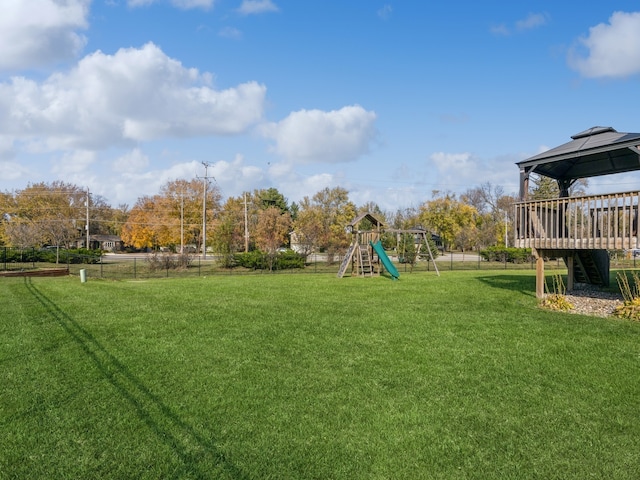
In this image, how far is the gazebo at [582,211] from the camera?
850 centimetres

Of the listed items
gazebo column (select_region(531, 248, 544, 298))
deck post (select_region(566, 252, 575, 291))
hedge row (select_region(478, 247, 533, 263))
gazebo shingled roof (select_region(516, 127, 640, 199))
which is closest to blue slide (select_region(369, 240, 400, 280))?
gazebo shingled roof (select_region(516, 127, 640, 199))

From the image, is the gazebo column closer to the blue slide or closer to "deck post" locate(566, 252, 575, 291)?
"deck post" locate(566, 252, 575, 291)

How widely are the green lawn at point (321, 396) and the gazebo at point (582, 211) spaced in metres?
1.88

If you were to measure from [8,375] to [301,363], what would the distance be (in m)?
3.31

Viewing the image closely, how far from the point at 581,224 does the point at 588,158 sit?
11.4ft

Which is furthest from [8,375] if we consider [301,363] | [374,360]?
[374,360]

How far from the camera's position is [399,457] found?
3.22m

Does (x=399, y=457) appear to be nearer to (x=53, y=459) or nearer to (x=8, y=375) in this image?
(x=53, y=459)

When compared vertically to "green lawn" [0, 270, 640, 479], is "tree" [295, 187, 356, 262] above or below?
above

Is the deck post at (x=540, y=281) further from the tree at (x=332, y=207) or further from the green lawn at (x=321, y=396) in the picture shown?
the tree at (x=332, y=207)

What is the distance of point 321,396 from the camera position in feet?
14.4

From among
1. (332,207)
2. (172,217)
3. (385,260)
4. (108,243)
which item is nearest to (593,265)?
(385,260)

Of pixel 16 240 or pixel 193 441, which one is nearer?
pixel 193 441

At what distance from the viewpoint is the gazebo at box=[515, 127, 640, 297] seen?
8.50m
